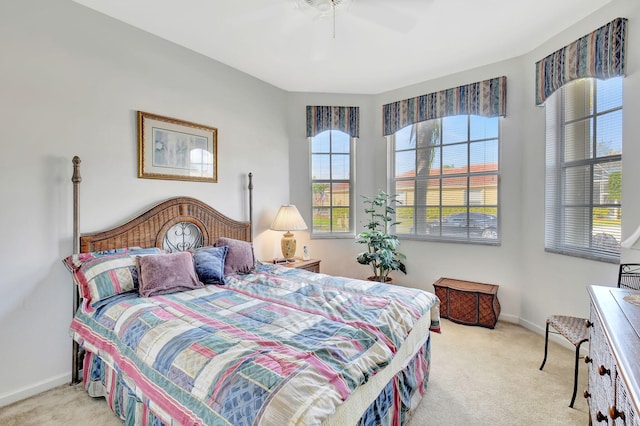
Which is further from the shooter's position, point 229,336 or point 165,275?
point 165,275

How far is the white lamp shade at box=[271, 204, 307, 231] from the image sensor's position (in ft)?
11.8

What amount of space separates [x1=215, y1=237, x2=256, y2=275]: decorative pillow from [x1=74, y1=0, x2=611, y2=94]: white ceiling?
1.91m

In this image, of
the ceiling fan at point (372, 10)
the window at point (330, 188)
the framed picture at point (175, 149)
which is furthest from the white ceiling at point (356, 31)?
the window at point (330, 188)

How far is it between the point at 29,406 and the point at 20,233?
1138 mm

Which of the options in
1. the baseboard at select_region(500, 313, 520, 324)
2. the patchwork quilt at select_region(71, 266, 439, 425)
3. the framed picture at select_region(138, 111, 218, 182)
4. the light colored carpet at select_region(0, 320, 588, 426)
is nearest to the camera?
the patchwork quilt at select_region(71, 266, 439, 425)

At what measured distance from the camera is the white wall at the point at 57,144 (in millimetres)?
2064

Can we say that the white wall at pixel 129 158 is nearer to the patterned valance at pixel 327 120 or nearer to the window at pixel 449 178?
the window at pixel 449 178

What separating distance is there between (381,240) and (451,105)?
1.79 m

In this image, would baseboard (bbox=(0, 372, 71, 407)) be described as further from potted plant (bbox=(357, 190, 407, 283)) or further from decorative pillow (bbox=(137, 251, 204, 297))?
potted plant (bbox=(357, 190, 407, 283))

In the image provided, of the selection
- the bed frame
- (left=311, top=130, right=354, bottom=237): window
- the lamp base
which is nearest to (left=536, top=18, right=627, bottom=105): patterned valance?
(left=311, top=130, right=354, bottom=237): window

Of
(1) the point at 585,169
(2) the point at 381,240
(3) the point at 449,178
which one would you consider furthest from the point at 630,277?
(2) the point at 381,240

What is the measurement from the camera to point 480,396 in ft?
6.84

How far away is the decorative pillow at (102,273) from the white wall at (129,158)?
0.79ft

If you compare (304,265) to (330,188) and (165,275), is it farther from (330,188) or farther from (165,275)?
(165,275)
